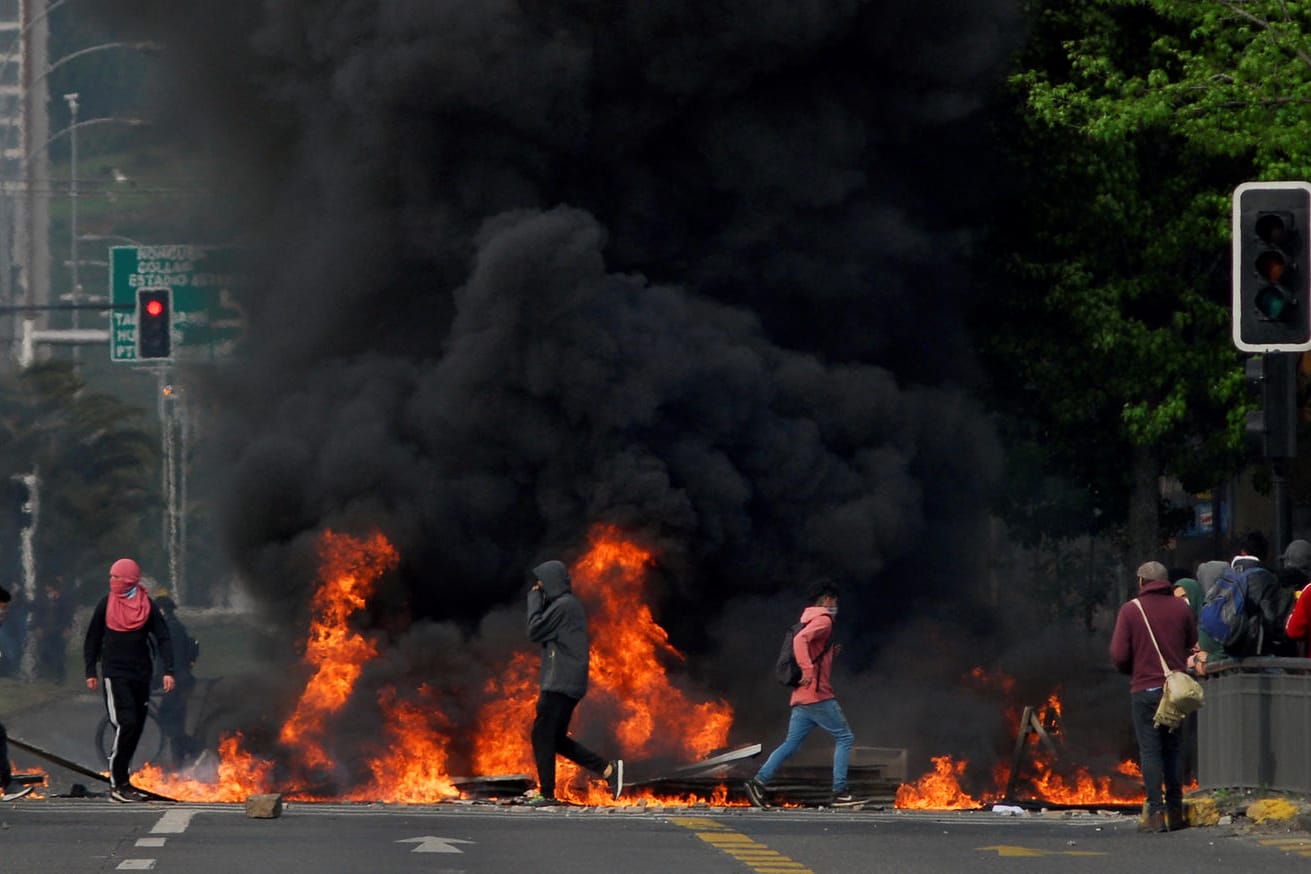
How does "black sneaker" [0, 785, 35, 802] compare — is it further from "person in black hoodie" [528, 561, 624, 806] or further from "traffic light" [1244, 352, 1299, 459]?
"traffic light" [1244, 352, 1299, 459]

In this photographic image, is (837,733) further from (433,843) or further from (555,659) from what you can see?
(433,843)

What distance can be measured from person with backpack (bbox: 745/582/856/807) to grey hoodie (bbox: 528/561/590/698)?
1.52m

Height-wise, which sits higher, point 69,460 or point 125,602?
point 69,460

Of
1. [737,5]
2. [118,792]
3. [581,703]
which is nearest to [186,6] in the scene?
[737,5]

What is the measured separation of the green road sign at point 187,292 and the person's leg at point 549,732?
10529 mm

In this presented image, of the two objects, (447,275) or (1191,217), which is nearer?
(447,275)

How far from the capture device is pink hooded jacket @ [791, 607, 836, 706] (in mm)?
17250

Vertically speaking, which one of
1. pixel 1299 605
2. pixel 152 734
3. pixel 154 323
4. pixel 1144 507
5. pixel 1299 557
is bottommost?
pixel 152 734

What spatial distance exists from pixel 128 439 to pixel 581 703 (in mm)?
29166

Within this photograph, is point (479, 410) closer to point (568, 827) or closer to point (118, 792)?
point (118, 792)

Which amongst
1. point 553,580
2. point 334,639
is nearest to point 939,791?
point 553,580

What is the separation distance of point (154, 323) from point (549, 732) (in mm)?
14221

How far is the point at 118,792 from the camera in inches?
659

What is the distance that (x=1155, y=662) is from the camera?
14.0 metres
